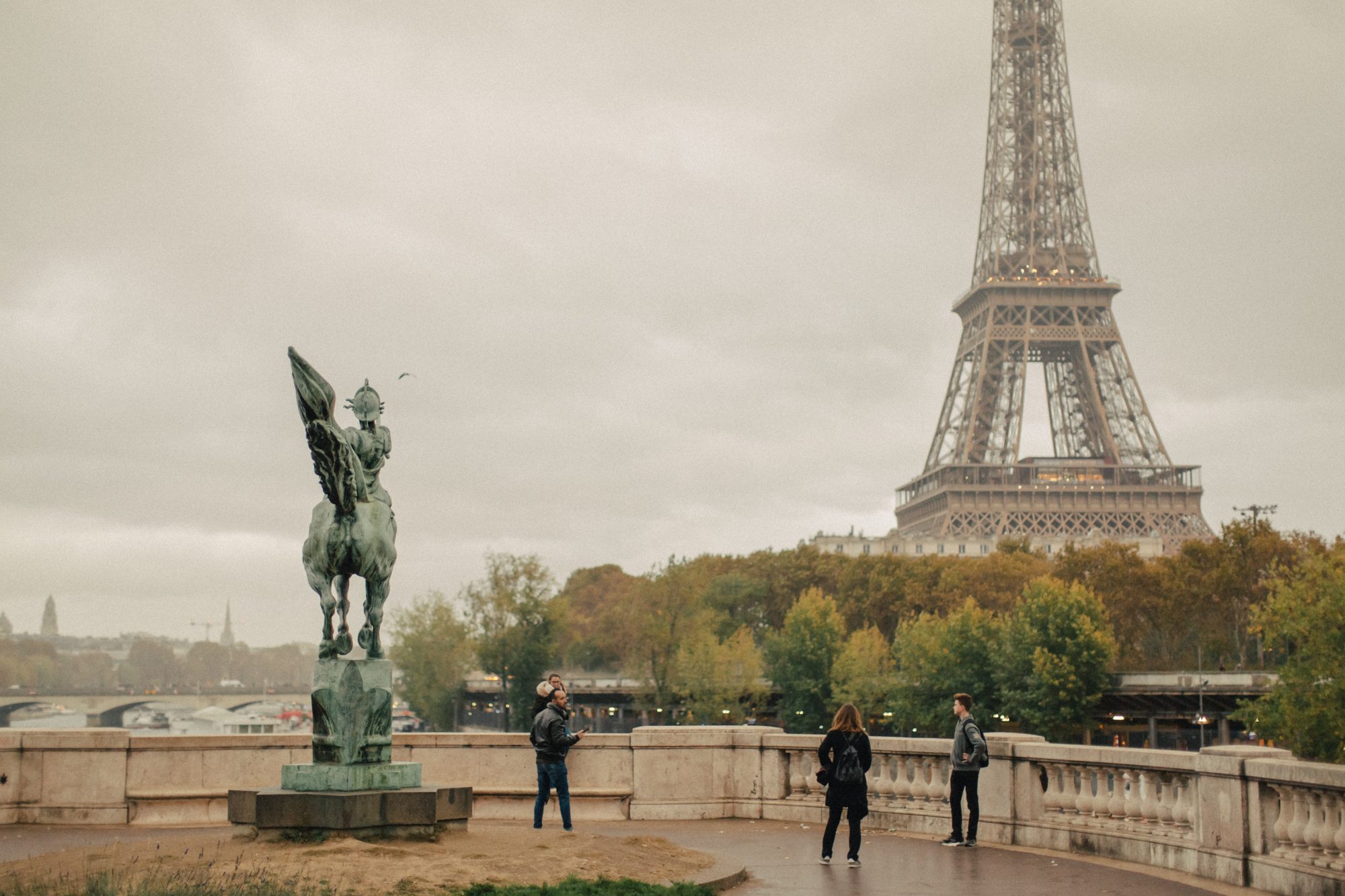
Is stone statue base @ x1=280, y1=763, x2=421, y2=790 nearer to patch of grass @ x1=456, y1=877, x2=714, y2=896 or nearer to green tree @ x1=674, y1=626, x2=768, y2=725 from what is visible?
patch of grass @ x1=456, y1=877, x2=714, y2=896

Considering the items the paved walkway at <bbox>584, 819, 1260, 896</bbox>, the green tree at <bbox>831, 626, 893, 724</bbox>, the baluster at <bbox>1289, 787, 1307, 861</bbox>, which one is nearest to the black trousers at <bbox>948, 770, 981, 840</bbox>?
the paved walkway at <bbox>584, 819, 1260, 896</bbox>

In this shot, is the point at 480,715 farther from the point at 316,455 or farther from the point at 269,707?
the point at 316,455

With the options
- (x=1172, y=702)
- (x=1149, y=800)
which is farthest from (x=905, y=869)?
(x=1172, y=702)

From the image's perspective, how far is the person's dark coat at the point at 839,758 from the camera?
16984 millimetres

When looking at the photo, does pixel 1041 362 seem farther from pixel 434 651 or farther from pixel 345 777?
pixel 345 777

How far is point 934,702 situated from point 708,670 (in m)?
16.6

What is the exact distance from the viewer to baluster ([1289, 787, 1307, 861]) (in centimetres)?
1423

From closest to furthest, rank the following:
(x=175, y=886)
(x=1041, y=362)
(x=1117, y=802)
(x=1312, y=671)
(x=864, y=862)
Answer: (x=175, y=886)
(x=864, y=862)
(x=1117, y=802)
(x=1312, y=671)
(x=1041, y=362)

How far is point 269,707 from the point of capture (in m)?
196

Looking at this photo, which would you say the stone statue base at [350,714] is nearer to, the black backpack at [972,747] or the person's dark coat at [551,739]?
the person's dark coat at [551,739]

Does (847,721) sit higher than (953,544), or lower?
lower

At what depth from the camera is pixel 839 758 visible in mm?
17188

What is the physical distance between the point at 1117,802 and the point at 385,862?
29.0 ft

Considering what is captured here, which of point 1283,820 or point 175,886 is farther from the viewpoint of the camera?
point 1283,820
